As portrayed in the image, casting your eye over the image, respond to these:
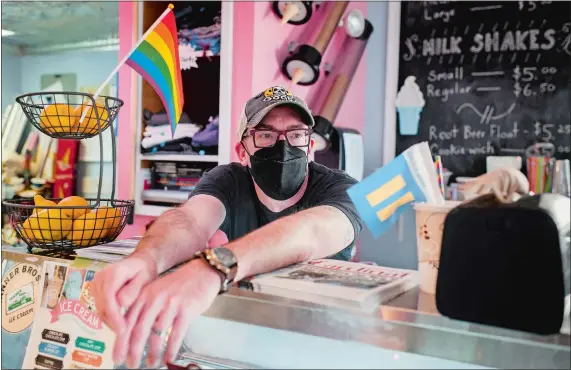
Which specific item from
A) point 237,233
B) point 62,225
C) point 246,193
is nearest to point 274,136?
point 246,193

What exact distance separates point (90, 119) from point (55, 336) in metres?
0.60

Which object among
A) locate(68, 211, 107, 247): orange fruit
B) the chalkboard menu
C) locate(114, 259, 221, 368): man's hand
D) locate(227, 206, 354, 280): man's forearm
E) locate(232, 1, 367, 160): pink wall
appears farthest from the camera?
the chalkboard menu

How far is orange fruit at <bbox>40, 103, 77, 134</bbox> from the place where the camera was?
1353 millimetres

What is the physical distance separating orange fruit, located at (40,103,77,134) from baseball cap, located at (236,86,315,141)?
50cm

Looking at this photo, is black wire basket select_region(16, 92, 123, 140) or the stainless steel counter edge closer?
the stainless steel counter edge

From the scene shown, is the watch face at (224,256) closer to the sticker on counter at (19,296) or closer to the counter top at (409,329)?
the counter top at (409,329)

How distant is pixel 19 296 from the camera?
117cm

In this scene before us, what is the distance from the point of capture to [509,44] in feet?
11.1

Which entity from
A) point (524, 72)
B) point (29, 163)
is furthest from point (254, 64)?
point (29, 163)

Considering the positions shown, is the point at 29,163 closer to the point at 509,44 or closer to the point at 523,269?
the point at 509,44

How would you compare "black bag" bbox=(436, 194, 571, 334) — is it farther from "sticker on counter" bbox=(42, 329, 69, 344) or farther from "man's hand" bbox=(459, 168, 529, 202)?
"sticker on counter" bbox=(42, 329, 69, 344)

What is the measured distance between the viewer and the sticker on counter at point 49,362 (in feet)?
3.37

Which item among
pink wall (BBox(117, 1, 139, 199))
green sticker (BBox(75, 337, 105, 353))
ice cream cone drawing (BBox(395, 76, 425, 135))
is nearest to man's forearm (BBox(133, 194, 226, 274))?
green sticker (BBox(75, 337, 105, 353))

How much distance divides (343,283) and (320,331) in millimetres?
101
